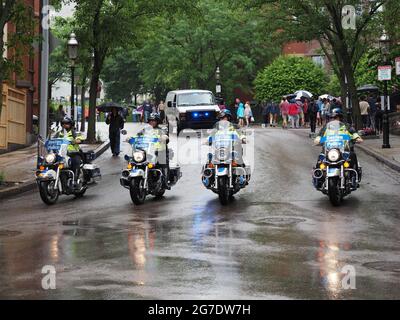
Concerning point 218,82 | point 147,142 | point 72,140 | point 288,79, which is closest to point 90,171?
point 72,140

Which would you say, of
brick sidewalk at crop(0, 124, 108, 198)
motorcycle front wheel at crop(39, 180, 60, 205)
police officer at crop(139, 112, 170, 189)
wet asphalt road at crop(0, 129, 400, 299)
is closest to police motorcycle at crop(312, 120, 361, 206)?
wet asphalt road at crop(0, 129, 400, 299)

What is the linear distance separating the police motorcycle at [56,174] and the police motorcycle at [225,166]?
3.00 metres

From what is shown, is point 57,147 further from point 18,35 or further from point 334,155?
point 334,155

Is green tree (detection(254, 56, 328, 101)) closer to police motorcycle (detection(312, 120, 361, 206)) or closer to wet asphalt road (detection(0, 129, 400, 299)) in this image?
wet asphalt road (detection(0, 129, 400, 299))

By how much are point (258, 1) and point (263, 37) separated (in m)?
3.68

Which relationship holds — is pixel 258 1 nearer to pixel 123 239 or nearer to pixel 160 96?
pixel 123 239

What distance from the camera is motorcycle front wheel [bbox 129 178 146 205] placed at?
14984mm

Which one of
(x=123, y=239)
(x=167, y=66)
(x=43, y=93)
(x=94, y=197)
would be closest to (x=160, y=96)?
(x=167, y=66)

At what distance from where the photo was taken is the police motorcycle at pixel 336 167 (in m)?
14.4

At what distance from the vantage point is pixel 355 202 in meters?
15.1

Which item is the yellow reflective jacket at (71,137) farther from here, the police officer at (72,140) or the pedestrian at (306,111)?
the pedestrian at (306,111)

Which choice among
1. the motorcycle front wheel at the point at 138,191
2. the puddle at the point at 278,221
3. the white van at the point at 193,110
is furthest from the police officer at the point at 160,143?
the white van at the point at 193,110

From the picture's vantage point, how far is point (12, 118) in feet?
98.8

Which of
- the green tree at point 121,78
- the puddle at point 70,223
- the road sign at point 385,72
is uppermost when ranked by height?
the green tree at point 121,78
